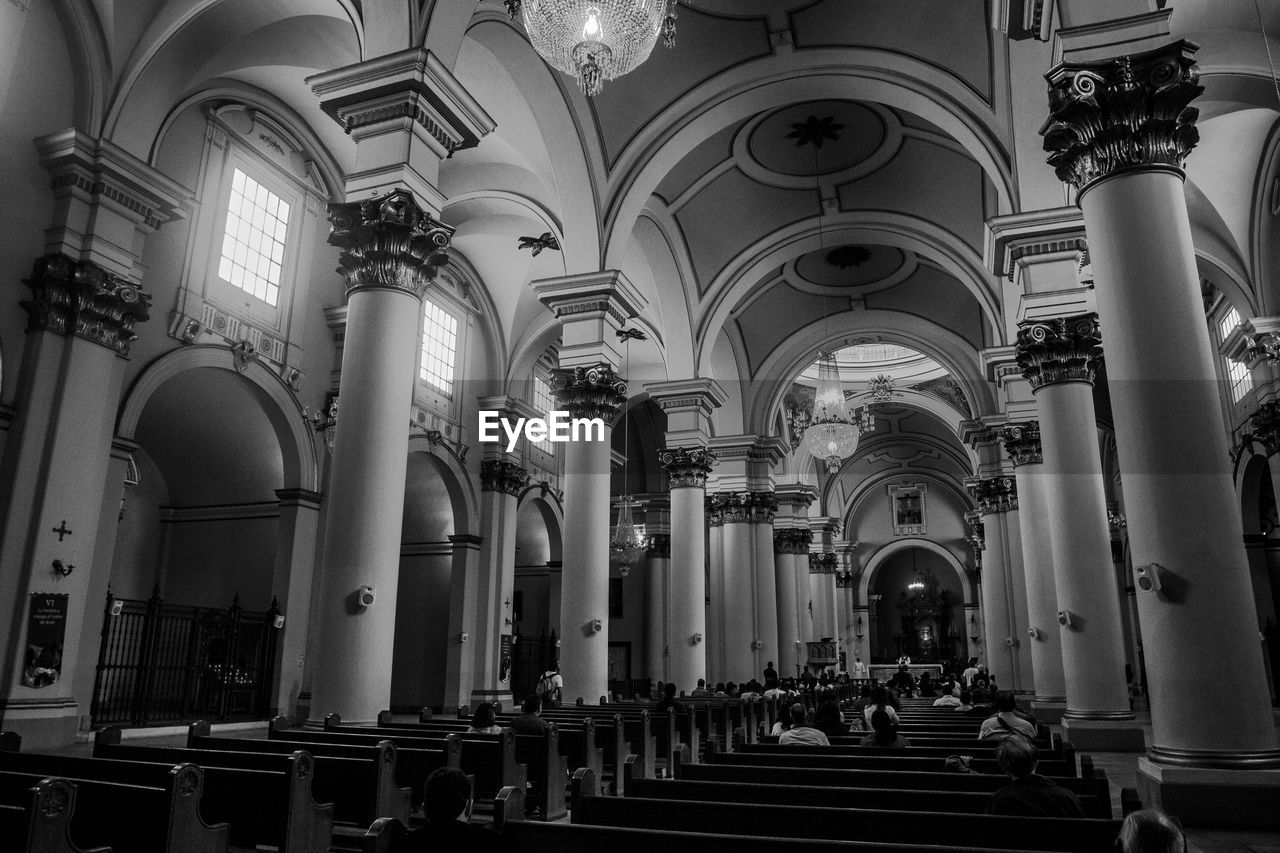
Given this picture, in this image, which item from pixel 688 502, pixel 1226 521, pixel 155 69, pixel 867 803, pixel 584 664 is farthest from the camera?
pixel 688 502

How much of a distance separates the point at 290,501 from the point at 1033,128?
35.0ft

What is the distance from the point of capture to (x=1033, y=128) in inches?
379

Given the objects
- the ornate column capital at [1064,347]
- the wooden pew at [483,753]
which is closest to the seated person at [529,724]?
the wooden pew at [483,753]

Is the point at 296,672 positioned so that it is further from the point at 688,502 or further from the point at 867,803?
the point at 867,803

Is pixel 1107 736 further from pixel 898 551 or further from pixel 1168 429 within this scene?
pixel 898 551

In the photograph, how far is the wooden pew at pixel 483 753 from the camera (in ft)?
17.1

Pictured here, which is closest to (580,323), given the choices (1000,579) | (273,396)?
(273,396)

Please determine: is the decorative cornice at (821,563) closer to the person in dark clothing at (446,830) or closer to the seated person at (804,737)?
the seated person at (804,737)

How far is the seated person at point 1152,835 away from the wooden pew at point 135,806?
3.01 m

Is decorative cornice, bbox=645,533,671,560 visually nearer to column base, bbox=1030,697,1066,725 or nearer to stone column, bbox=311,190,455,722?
column base, bbox=1030,697,1066,725

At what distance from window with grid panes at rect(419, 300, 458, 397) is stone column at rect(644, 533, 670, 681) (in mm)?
8946

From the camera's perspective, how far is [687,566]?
14.8 metres

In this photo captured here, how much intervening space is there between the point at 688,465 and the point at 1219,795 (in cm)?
1075

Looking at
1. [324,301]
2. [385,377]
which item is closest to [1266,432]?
[385,377]
